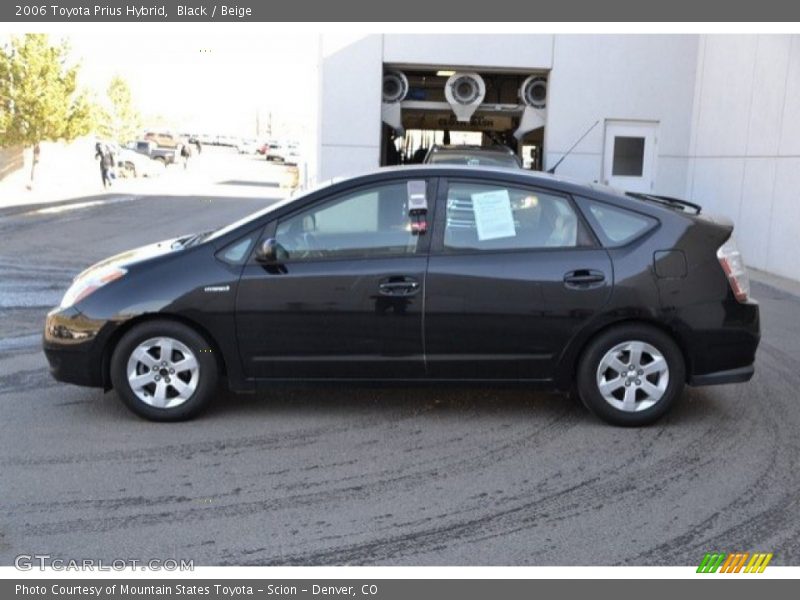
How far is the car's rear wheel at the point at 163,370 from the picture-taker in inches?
217

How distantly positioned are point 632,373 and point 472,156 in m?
6.72

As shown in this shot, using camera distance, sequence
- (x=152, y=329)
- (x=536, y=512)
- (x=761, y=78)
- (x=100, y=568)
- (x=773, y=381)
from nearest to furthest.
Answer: (x=100, y=568) → (x=536, y=512) → (x=152, y=329) → (x=773, y=381) → (x=761, y=78)

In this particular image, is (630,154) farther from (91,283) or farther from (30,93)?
(30,93)

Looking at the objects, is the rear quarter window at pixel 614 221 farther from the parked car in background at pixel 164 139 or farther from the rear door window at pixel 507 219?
the parked car in background at pixel 164 139

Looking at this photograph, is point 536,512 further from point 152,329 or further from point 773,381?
point 773,381

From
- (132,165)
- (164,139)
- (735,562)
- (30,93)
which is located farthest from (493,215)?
(164,139)

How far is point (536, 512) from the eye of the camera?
435 cm

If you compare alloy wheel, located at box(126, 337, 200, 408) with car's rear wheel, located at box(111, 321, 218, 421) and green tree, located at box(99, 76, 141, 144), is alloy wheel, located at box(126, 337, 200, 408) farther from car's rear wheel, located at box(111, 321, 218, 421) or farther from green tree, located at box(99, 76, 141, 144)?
green tree, located at box(99, 76, 141, 144)

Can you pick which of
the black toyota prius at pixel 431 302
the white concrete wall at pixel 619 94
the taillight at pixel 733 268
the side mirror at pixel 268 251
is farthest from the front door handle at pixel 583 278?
the white concrete wall at pixel 619 94

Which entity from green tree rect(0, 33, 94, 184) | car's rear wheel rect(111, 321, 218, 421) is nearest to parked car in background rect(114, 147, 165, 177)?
green tree rect(0, 33, 94, 184)

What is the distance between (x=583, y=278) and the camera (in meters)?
5.52

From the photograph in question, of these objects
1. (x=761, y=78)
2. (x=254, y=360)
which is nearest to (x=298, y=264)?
(x=254, y=360)

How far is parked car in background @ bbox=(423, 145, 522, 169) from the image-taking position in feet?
37.7

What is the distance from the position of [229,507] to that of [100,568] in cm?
76
